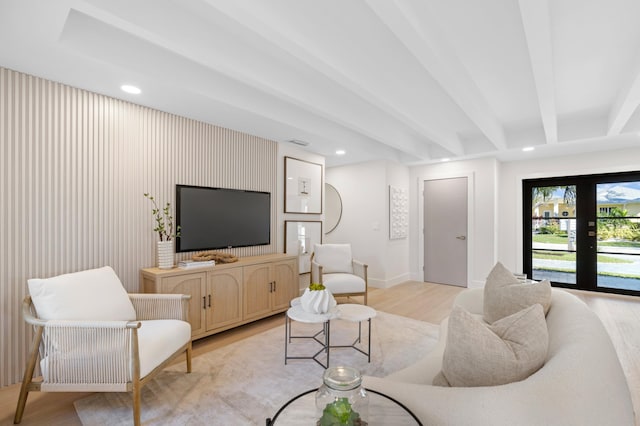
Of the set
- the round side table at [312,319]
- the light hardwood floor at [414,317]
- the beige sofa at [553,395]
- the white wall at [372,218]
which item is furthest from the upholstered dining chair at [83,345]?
the white wall at [372,218]

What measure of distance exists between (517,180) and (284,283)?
14.4 feet

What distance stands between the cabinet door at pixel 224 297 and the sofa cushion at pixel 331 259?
1.35m

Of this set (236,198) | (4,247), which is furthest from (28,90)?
(236,198)

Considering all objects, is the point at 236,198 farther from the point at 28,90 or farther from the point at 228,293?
the point at 28,90

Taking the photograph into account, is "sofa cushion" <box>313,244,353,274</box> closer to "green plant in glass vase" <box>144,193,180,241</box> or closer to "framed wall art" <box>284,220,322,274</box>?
"framed wall art" <box>284,220,322,274</box>

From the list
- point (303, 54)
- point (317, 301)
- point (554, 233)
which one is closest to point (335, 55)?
point (303, 54)

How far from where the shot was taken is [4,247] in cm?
213

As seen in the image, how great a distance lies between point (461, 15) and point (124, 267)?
10.7 ft

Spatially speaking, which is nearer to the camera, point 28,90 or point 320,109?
point 28,90

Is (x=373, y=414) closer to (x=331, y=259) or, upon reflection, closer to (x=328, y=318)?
(x=328, y=318)

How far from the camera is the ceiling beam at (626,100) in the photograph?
239cm

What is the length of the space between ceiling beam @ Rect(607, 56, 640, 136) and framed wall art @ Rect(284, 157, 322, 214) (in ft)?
11.2

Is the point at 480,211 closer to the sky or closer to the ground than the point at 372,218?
closer to the sky

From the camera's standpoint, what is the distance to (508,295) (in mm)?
1856
